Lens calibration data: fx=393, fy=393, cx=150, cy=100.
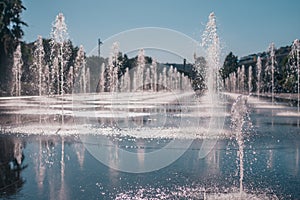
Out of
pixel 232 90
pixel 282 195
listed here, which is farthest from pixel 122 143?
pixel 232 90

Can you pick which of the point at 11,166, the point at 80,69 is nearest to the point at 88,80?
the point at 80,69

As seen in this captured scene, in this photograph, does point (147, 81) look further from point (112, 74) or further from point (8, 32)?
point (8, 32)

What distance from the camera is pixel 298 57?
43656 mm

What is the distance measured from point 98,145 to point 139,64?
5160 centimetres

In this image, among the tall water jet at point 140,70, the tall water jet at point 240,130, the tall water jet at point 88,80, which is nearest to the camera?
the tall water jet at point 240,130

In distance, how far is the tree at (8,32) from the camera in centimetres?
3809

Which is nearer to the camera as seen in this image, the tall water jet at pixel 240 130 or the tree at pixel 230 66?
the tall water jet at pixel 240 130

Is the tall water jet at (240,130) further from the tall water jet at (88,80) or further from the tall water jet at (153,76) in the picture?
the tall water jet at (153,76)

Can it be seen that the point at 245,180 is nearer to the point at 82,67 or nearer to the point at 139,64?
the point at 82,67

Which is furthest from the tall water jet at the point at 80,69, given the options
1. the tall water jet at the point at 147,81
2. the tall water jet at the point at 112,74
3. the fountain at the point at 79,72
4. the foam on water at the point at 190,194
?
the foam on water at the point at 190,194

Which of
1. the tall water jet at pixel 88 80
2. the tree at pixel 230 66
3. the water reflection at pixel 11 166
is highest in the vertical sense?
the tree at pixel 230 66

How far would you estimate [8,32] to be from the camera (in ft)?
127

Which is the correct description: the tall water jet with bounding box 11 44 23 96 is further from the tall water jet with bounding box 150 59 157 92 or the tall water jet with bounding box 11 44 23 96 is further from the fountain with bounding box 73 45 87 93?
the tall water jet with bounding box 150 59 157 92

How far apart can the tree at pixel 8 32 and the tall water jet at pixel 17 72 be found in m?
0.65
